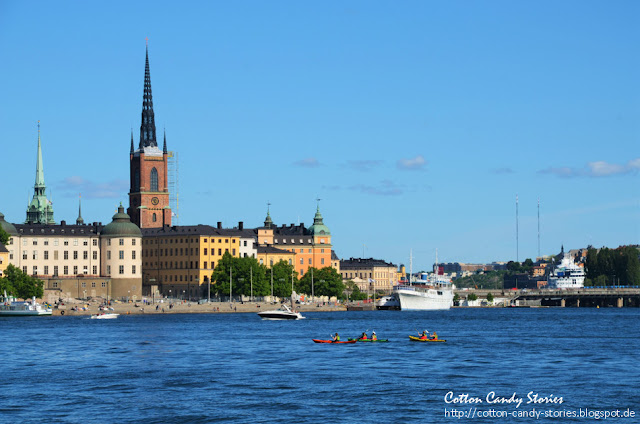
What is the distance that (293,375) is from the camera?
231ft

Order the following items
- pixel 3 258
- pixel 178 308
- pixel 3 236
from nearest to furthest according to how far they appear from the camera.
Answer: pixel 178 308, pixel 3 258, pixel 3 236

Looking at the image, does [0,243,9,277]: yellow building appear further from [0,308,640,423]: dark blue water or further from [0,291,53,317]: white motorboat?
[0,308,640,423]: dark blue water

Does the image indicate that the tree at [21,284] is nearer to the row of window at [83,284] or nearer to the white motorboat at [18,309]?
the white motorboat at [18,309]

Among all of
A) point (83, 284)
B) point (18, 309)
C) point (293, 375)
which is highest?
point (83, 284)

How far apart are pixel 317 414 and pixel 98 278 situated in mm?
147042

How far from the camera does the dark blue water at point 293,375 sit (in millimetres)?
56094

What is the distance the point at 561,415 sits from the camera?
178 ft

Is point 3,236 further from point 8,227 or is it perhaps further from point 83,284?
point 83,284

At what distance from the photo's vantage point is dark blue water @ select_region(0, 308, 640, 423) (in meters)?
56.1

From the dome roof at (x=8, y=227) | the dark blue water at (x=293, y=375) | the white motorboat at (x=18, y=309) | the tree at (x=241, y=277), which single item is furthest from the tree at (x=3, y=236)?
the dark blue water at (x=293, y=375)

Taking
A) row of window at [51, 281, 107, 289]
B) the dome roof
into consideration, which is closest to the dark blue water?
row of window at [51, 281, 107, 289]

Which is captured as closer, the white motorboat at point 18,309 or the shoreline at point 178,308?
the white motorboat at point 18,309

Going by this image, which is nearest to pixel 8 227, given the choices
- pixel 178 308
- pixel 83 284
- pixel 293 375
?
pixel 83 284

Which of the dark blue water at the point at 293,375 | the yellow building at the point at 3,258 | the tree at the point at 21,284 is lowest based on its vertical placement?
the dark blue water at the point at 293,375
